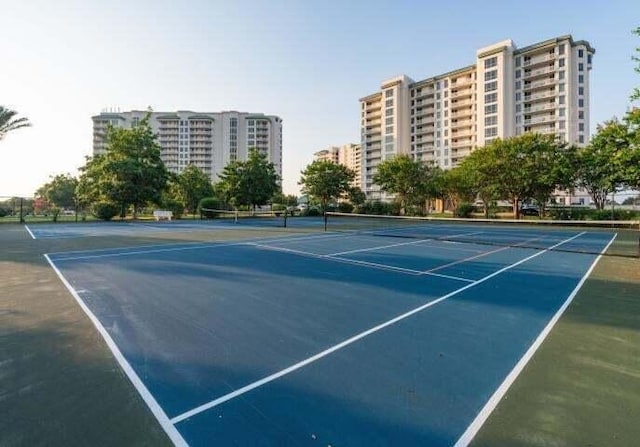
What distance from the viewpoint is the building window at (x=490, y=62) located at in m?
77.9

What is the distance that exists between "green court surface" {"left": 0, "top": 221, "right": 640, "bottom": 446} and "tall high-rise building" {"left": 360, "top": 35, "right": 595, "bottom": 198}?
67.2 meters

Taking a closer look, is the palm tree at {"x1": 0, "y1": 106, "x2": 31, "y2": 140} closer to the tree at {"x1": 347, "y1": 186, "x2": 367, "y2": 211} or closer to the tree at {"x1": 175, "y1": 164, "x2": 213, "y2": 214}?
the tree at {"x1": 175, "y1": 164, "x2": 213, "y2": 214}

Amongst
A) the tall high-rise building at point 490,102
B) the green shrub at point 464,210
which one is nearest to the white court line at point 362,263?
the green shrub at point 464,210

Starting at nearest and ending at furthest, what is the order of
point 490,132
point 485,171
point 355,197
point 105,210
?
point 485,171, point 105,210, point 355,197, point 490,132

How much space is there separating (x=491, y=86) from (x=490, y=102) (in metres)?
3.41

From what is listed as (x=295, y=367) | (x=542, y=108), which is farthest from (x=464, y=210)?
(x=542, y=108)

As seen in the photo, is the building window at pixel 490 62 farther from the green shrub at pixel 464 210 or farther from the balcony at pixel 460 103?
the green shrub at pixel 464 210

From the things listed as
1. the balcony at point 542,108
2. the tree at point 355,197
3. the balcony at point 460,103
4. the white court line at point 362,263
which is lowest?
the white court line at point 362,263

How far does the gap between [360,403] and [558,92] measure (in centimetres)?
8722

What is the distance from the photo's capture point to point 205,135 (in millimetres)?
126750

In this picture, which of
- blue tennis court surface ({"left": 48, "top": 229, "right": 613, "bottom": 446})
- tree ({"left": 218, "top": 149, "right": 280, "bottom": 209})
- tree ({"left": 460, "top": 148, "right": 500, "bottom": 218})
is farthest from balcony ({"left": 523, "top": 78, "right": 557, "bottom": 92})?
blue tennis court surface ({"left": 48, "top": 229, "right": 613, "bottom": 446})

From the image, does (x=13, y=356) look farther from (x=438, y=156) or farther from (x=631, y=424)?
(x=438, y=156)

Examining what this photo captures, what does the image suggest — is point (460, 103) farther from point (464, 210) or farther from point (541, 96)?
point (464, 210)

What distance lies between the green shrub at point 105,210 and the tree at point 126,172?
49cm
